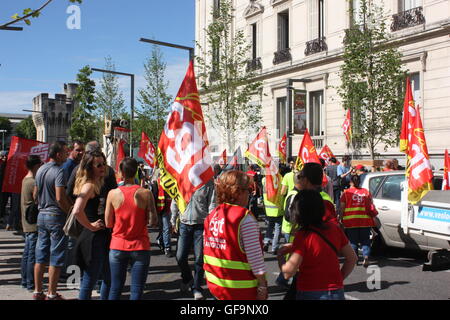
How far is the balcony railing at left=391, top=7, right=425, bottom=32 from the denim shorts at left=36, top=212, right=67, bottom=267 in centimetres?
1706

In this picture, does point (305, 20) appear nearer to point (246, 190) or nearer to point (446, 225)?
point (446, 225)

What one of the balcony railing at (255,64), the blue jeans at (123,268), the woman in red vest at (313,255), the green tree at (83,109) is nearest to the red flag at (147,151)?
the blue jeans at (123,268)

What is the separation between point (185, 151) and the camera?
219 inches

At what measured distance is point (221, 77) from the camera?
73.6 feet

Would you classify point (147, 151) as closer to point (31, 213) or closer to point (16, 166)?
point (16, 166)

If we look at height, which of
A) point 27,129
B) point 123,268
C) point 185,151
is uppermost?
point 27,129

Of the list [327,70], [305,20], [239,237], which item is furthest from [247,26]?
[239,237]

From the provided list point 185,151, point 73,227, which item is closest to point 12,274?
point 73,227

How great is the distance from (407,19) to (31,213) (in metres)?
17.3

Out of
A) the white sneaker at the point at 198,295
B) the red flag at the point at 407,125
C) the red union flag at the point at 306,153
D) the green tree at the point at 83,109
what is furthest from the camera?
the green tree at the point at 83,109

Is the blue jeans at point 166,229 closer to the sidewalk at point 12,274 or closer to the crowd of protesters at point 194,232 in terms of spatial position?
the crowd of protesters at point 194,232

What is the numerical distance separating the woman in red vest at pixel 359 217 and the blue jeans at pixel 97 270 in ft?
15.0

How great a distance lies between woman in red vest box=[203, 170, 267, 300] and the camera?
3.65 meters

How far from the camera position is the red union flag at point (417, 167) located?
A: 7633 mm
